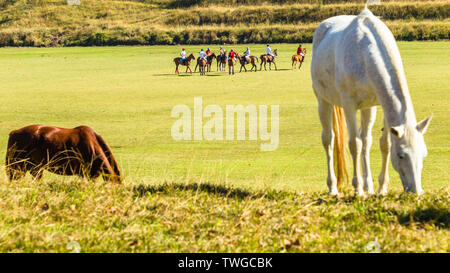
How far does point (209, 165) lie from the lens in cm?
949

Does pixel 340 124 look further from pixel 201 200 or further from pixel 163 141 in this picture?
pixel 163 141

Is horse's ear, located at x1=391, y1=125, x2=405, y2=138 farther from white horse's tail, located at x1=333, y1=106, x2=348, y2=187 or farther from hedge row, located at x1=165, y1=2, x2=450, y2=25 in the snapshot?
hedge row, located at x1=165, y1=2, x2=450, y2=25

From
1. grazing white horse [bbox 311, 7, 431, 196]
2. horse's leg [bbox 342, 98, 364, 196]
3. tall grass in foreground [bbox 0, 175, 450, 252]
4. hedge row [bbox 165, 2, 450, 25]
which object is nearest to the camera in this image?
tall grass in foreground [bbox 0, 175, 450, 252]

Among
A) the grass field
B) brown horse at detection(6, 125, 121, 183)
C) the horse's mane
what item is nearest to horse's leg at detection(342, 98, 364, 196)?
the grass field

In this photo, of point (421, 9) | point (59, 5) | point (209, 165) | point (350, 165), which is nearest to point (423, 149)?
point (350, 165)

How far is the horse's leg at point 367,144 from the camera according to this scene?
598 cm

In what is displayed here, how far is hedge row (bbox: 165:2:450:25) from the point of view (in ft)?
183

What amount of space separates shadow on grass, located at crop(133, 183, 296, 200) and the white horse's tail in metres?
0.87

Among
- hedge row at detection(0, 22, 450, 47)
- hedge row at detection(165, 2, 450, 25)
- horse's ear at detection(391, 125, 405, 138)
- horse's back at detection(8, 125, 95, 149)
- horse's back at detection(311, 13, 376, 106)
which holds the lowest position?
hedge row at detection(0, 22, 450, 47)

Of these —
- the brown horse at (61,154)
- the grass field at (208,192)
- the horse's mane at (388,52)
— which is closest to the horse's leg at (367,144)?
the grass field at (208,192)

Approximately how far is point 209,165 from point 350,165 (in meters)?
2.89

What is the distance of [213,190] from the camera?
617cm

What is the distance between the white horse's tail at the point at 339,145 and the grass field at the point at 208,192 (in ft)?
0.74

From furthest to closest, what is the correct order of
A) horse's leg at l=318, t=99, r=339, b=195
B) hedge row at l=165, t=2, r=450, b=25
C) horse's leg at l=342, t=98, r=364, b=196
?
hedge row at l=165, t=2, r=450, b=25
horse's leg at l=318, t=99, r=339, b=195
horse's leg at l=342, t=98, r=364, b=196
